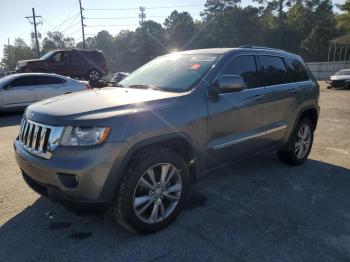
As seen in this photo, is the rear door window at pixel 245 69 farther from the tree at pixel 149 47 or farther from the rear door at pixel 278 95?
the tree at pixel 149 47

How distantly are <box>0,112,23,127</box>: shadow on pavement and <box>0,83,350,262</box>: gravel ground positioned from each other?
191 inches

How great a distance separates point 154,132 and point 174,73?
1.20 metres

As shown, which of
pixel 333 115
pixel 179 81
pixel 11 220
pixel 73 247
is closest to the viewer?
pixel 73 247

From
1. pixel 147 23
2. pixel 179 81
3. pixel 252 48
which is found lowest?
pixel 179 81

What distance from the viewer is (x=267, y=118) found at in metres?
4.52

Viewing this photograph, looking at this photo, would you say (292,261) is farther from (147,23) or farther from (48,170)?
(147,23)

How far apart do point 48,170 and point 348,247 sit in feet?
9.33

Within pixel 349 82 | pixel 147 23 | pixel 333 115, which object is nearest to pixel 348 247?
pixel 333 115

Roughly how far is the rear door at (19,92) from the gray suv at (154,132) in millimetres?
7416

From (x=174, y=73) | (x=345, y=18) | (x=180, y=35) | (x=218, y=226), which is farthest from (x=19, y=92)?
(x=180, y=35)

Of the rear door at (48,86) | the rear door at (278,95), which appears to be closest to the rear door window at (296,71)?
the rear door at (278,95)

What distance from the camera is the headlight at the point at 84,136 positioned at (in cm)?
280

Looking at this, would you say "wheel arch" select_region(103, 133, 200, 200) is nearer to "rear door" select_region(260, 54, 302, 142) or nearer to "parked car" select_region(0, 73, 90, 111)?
"rear door" select_region(260, 54, 302, 142)

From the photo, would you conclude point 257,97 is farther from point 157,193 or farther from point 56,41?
point 56,41
